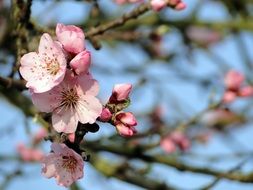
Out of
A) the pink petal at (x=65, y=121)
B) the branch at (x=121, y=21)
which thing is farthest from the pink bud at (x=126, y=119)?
the branch at (x=121, y=21)

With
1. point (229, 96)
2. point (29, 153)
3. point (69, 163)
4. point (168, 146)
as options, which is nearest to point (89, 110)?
point (69, 163)

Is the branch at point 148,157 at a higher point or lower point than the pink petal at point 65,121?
higher

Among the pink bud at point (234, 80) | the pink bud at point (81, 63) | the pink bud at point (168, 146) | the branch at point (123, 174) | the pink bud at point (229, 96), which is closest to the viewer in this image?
the pink bud at point (81, 63)

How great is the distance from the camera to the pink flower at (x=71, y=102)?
1454 mm

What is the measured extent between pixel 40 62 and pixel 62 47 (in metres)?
0.17

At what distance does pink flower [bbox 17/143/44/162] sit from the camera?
4184mm

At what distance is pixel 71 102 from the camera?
151cm

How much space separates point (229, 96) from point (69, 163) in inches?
56.9

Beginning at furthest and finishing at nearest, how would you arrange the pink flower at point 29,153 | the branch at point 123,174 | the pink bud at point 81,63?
the pink flower at point 29,153 → the branch at point 123,174 → the pink bud at point 81,63

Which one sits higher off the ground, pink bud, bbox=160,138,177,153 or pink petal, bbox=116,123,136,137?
pink bud, bbox=160,138,177,153

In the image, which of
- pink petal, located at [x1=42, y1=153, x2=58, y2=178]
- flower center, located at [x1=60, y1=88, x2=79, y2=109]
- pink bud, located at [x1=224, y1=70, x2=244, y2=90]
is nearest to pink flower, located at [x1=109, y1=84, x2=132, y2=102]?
flower center, located at [x1=60, y1=88, x2=79, y2=109]

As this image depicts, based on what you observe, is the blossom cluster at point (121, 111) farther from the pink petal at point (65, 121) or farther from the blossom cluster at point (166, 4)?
the blossom cluster at point (166, 4)

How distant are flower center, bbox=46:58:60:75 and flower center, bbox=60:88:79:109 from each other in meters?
0.07

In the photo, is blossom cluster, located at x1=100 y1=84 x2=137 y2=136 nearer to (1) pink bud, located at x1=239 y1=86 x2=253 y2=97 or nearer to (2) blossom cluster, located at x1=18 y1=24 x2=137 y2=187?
(2) blossom cluster, located at x1=18 y1=24 x2=137 y2=187
